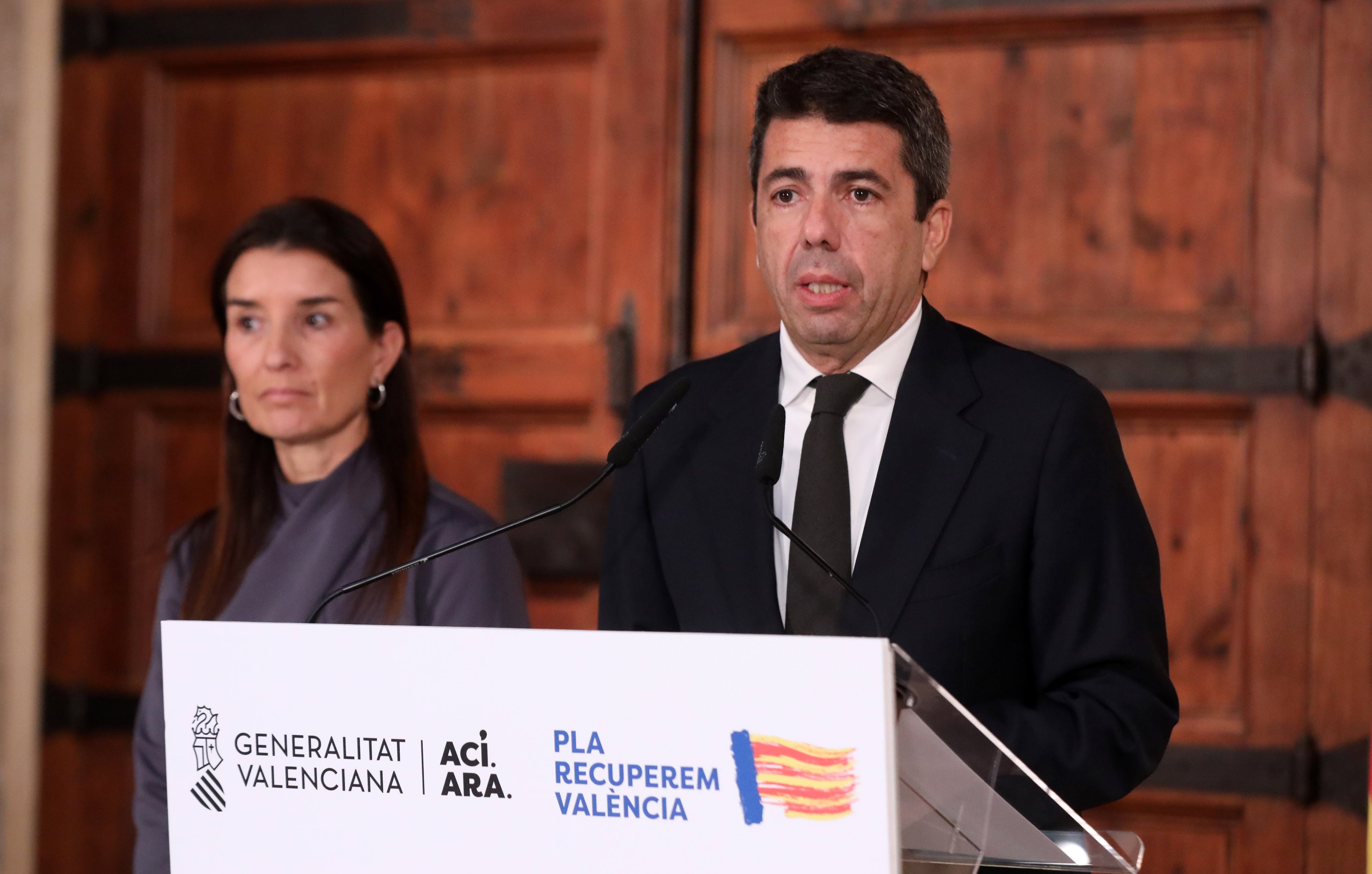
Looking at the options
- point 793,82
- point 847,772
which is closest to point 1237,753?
point 793,82

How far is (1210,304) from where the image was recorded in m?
2.47

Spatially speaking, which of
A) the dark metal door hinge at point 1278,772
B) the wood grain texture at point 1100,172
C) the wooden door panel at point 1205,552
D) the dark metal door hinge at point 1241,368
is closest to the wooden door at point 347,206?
the wood grain texture at point 1100,172

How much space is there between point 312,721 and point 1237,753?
77.5 inches

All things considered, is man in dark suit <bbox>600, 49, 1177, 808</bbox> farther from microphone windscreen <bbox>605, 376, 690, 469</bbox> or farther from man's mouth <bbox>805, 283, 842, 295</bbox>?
microphone windscreen <bbox>605, 376, 690, 469</bbox>

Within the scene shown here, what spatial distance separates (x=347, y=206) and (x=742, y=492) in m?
1.81

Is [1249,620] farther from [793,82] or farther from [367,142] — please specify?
[367,142]

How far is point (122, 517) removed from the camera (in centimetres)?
305

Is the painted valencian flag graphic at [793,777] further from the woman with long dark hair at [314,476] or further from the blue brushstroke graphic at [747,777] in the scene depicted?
the woman with long dark hair at [314,476]

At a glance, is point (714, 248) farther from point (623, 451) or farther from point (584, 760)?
point (584, 760)

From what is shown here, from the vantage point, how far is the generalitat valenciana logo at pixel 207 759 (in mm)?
992

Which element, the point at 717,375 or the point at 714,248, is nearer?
the point at 717,375

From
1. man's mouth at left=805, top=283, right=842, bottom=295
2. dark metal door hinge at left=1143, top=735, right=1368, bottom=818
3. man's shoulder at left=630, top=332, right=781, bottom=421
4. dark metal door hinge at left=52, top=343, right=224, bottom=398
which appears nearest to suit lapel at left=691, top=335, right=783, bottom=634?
man's shoulder at left=630, top=332, right=781, bottom=421

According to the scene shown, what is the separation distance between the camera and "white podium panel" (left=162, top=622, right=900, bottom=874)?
844 mm

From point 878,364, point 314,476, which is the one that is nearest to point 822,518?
point 878,364
